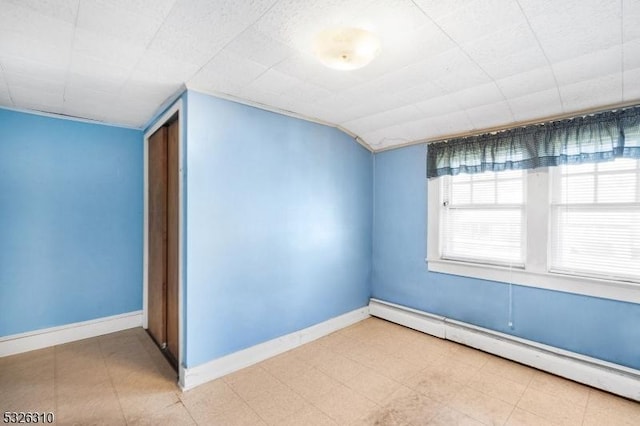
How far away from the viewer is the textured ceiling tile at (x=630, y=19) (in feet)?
4.41

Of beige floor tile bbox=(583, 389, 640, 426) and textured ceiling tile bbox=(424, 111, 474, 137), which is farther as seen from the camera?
textured ceiling tile bbox=(424, 111, 474, 137)

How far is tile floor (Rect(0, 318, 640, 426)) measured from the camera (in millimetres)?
1997

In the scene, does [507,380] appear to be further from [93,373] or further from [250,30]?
[93,373]

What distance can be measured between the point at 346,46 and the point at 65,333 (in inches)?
153

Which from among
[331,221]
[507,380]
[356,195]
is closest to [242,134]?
[331,221]

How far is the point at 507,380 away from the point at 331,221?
2.20m

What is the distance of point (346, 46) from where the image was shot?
5.06 feet

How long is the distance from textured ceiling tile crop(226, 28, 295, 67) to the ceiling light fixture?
28 centimetres

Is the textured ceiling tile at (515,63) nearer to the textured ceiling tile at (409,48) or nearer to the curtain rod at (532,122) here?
the textured ceiling tile at (409,48)

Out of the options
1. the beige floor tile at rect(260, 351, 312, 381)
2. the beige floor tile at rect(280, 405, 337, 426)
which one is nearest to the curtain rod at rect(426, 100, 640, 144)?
the beige floor tile at rect(260, 351, 312, 381)

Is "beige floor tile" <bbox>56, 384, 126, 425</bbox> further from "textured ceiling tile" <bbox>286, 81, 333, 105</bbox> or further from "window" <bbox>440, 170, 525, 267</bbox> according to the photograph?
"window" <bbox>440, 170, 525, 267</bbox>

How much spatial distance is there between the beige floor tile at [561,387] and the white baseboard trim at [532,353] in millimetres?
56

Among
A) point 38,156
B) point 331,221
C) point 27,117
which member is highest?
point 27,117

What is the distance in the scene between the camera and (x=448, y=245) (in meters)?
3.33
